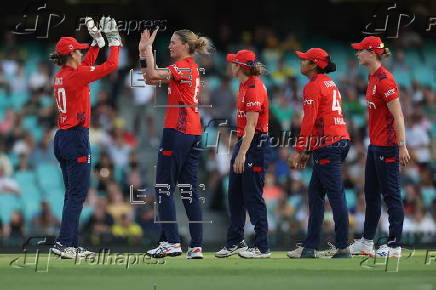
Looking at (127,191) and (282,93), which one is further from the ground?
(282,93)

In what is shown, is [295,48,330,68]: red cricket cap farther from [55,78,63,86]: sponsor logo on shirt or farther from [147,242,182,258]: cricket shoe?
[55,78,63,86]: sponsor logo on shirt

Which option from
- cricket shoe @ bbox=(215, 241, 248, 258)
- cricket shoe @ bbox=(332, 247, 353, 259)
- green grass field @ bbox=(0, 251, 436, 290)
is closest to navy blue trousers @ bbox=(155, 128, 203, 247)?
green grass field @ bbox=(0, 251, 436, 290)

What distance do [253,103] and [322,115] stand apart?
0.73 meters

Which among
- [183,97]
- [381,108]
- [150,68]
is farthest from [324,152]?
[150,68]

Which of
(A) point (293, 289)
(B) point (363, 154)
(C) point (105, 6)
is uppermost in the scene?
(C) point (105, 6)

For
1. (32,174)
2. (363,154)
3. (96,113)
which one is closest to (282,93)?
(363,154)

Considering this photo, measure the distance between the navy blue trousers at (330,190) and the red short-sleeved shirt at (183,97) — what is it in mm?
1314

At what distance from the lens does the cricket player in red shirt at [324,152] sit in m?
10.8

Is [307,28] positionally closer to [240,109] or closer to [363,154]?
[363,154]

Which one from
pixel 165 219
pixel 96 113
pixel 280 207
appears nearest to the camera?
pixel 165 219

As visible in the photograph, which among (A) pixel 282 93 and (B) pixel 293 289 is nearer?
(B) pixel 293 289

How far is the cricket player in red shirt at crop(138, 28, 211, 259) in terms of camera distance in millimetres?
10602

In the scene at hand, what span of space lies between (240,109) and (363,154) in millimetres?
6768

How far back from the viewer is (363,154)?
→ 57.1 ft
